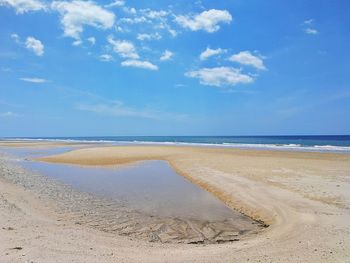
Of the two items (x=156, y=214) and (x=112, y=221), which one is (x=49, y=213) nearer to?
(x=112, y=221)

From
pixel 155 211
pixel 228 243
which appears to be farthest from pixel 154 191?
pixel 228 243

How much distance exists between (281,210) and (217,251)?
188 inches

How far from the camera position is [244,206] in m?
12.1

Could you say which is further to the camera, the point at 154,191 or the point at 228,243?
the point at 154,191

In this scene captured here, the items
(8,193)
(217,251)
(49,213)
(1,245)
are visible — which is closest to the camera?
(1,245)

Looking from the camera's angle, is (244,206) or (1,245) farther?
(244,206)

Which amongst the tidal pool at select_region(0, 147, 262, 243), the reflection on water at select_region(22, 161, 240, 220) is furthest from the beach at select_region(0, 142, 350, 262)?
the reflection on water at select_region(22, 161, 240, 220)

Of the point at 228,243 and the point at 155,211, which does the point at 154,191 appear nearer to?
the point at 155,211

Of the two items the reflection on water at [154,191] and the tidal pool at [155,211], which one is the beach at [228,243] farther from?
the reflection on water at [154,191]

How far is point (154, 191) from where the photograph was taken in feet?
49.8

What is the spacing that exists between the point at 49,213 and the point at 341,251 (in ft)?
29.3

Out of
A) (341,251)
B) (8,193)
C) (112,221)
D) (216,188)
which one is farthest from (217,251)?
(8,193)

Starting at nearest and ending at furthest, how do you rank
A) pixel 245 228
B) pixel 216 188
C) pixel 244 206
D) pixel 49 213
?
pixel 245 228 → pixel 49 213 → pixel 244 206 → pixel 216 188

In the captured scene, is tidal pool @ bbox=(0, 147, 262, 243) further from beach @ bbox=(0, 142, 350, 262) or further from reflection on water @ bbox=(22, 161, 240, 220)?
beach @ bbox=(0, 142, 350, 262)
